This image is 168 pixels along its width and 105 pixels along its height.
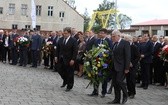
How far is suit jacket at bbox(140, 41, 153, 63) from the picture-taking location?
15.3 meters

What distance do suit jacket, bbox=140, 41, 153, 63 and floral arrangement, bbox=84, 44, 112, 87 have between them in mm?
3692

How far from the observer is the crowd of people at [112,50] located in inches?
441

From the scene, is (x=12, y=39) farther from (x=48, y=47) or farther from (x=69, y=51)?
(x=69, y=51)

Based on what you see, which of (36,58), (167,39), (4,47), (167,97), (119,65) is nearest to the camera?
(119,65)

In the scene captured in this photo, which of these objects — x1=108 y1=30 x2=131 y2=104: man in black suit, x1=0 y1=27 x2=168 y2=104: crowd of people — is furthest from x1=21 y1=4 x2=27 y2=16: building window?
x1=108 y1=30 x2=131 y2=104: man in black suit

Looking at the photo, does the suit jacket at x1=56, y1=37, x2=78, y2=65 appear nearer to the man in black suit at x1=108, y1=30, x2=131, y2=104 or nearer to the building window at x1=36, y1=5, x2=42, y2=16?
the man in black suit at x1=108, y1=30, x2=131, y2=104

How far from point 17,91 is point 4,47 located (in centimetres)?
1112

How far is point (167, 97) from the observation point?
13.2 meters

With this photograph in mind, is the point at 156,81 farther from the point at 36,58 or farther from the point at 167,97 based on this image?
the point at 36,58

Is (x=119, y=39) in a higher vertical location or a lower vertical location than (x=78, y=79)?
higher

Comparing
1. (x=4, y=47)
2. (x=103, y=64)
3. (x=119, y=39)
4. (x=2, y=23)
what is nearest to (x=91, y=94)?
(x=103, y=64)

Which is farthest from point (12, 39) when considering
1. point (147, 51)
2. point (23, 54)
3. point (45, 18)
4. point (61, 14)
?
point (61, 14)

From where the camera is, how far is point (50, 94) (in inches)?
477

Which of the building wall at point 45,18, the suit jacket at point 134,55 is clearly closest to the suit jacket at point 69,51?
the suit jacket at point 134,55
